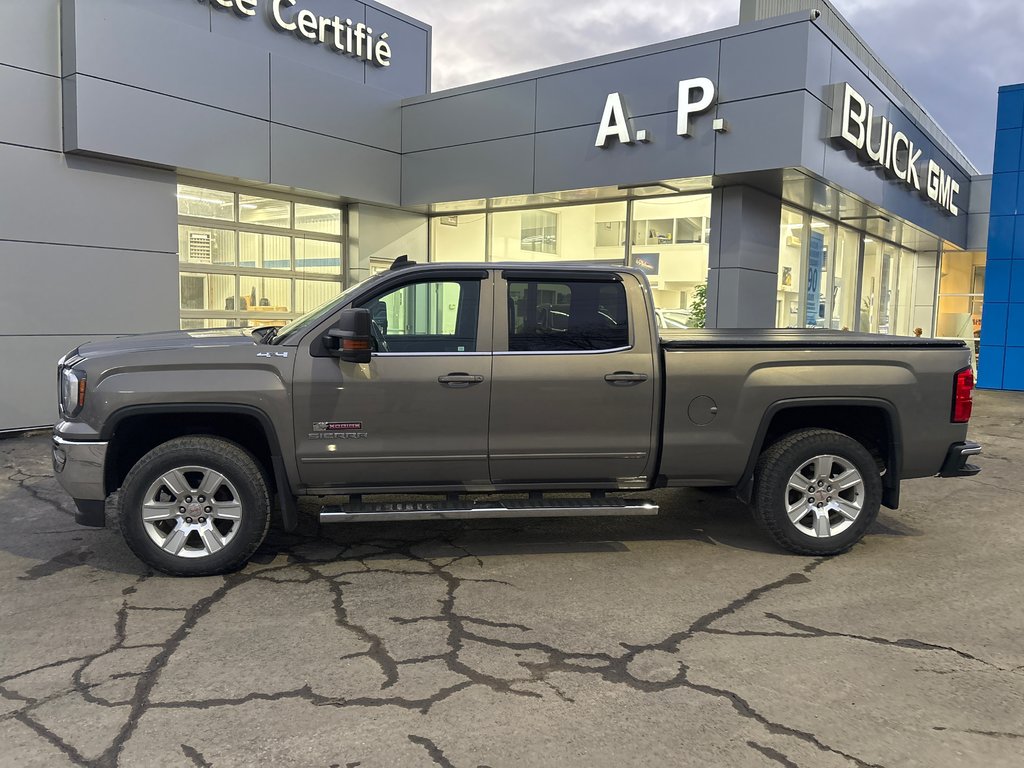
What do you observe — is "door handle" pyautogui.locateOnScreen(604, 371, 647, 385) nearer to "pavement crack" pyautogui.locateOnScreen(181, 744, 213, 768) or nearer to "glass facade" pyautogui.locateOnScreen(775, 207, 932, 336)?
"pavement crack" pyautogui.locateOnScreen(181, 744, 213, 768)

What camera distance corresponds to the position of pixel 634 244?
13406mm

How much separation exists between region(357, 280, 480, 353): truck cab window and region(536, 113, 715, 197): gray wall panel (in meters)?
7.02

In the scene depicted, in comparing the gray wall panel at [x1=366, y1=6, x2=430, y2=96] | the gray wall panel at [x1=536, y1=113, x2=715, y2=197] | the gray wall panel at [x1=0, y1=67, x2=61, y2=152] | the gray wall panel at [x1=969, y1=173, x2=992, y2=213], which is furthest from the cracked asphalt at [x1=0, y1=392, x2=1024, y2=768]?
the gray wall panel at [x1=969, y1=173, x2=992, y2=213]

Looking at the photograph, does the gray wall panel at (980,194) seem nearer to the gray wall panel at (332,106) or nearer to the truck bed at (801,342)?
the gray wall panel at (332,106)

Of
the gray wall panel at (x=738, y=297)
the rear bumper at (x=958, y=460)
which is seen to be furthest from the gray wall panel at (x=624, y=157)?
the rear bumper at (x=958, y=460)

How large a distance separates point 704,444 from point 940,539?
7.41ft

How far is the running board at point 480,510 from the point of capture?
5.00m

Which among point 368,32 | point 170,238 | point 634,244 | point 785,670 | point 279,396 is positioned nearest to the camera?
point 785,670

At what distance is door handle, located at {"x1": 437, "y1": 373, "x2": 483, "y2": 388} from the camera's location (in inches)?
200

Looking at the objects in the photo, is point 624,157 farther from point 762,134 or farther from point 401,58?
point 401,58

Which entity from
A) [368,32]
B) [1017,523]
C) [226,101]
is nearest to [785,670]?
[1017,523]

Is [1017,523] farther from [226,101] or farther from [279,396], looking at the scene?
[226,101]

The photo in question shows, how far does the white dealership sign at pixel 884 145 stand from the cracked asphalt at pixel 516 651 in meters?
7.06

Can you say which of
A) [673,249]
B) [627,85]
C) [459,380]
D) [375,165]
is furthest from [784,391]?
[375,165]
